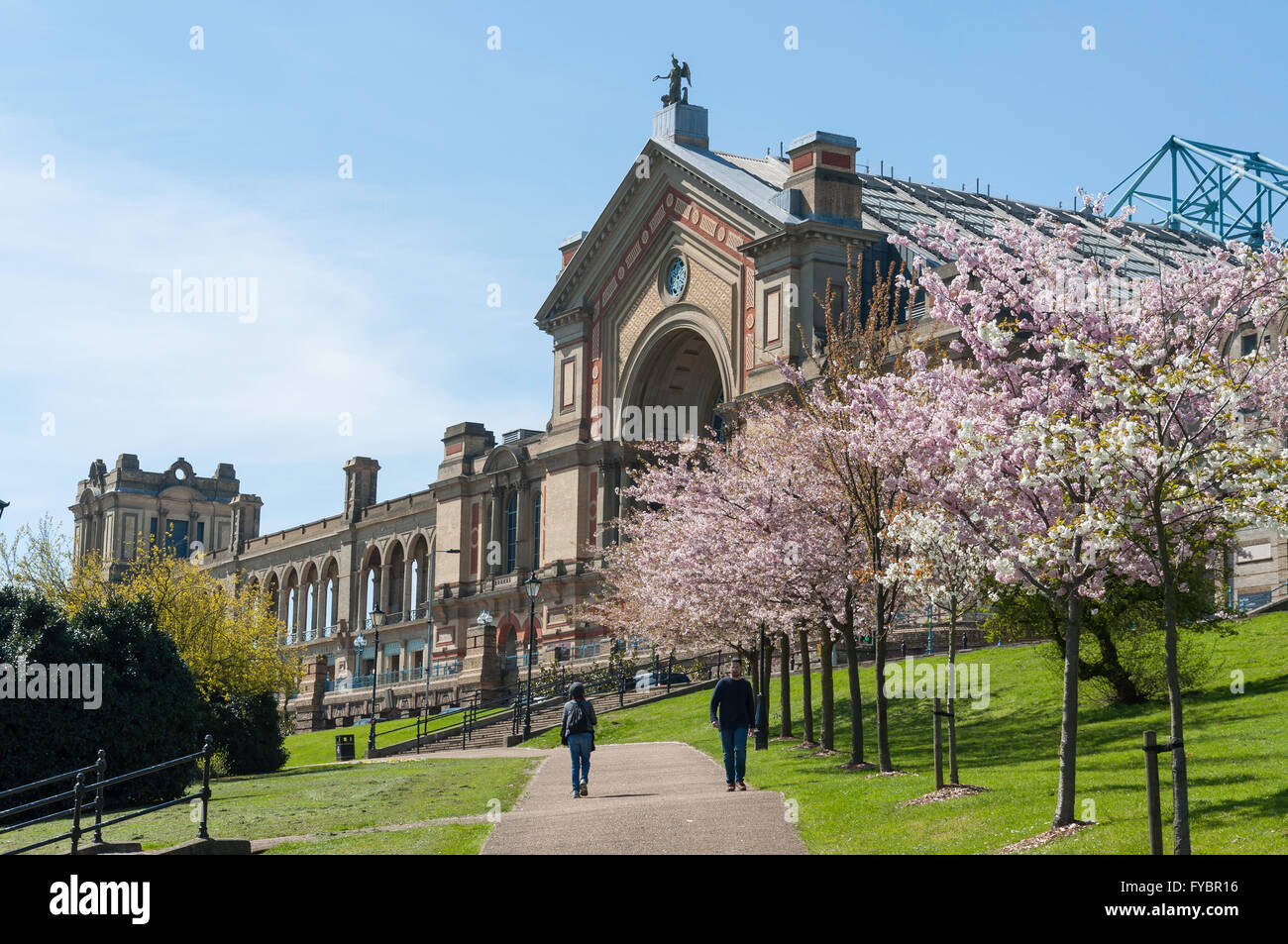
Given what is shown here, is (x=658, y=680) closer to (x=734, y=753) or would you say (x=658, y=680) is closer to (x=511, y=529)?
(x=511, y=529)

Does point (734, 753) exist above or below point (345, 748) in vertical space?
above

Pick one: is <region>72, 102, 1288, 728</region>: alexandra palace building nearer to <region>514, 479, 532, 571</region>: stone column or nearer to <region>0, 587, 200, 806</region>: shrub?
<region>514, 479, 532, 571</region>: stone column

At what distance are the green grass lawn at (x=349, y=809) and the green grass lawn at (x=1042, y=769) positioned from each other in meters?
4.39

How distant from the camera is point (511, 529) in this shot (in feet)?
235

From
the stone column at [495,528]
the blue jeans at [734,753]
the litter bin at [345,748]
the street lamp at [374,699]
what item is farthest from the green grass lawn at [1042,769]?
the stone column at [495,528]

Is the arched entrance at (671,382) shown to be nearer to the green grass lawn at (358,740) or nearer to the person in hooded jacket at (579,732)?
the green grass lawn at (358,740)

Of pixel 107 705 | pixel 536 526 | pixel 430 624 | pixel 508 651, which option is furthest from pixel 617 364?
Answer: pixel 107 705

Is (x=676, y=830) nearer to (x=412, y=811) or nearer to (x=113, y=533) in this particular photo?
(x=412, y=811)

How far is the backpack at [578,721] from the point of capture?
886 inches

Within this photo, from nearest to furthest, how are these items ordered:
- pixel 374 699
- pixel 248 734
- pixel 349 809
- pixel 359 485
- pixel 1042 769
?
pixel 1042 769, pixel 349 809, pixel 248 734, pixel 374 699, pixel 359 485

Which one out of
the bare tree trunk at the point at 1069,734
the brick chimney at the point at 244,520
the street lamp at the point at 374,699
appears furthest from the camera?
the brick chimney at the point at 244,520

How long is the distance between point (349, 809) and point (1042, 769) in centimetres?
1063

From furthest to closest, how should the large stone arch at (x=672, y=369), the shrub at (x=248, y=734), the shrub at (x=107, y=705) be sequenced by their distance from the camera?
the large stone arch at (x=672, y=369)
the shrub at (x=248, y=734)
the shrub at (x=107, y=705)

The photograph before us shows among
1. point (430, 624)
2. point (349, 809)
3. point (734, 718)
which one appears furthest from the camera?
point (430, 624)
